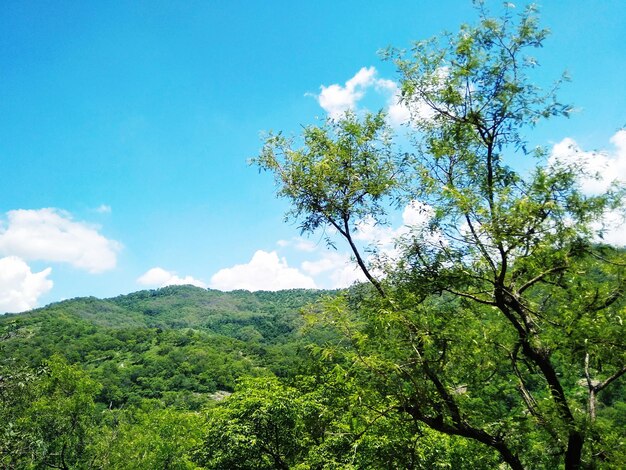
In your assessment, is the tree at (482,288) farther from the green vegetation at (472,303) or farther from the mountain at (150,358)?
the mountain at (150,358)

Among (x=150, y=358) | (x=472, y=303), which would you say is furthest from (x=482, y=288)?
(x=150, y=358)

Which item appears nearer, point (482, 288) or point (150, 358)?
point (482, 288)

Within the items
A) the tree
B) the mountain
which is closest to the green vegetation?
the tree

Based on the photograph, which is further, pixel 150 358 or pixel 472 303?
pixel 150 358

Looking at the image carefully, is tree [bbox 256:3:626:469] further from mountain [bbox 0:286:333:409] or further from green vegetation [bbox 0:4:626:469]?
mountain [bbox 0:286:333:409]

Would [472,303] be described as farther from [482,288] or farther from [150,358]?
[150,358]

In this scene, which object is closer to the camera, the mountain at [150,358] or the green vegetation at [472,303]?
the green vegetation at [472,303]

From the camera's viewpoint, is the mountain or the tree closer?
the tree

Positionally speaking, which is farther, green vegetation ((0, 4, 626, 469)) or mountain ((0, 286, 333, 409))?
mountain ((0, 286, 333, 409))

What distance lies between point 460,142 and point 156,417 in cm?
3728

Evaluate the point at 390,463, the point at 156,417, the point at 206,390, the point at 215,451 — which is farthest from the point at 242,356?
the point at 390,463

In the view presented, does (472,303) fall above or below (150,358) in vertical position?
above

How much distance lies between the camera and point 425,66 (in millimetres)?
7215

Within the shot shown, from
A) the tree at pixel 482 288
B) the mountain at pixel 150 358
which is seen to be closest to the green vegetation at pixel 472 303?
the tree at pixel 482 288
